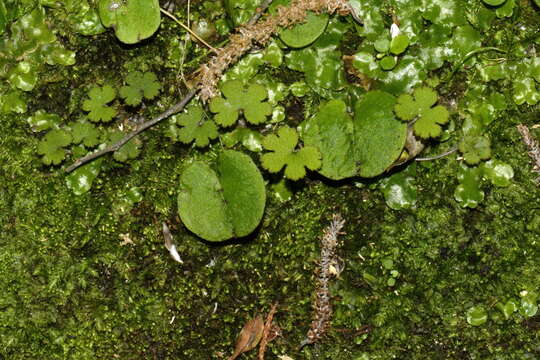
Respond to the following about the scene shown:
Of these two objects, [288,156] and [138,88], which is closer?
[288,156]

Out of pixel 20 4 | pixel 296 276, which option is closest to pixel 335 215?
pixel 296 276

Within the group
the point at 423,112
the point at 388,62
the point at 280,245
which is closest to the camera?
the point at 423,112

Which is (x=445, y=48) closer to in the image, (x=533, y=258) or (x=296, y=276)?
(x=533, y=258)

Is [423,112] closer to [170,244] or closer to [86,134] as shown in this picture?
[170,244]

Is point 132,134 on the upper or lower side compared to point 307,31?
lower

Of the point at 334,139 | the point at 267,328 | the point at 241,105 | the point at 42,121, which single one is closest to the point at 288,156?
the point at 334,139

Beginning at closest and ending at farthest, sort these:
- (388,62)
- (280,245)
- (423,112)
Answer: (423,112), (388,62), (280,245)
